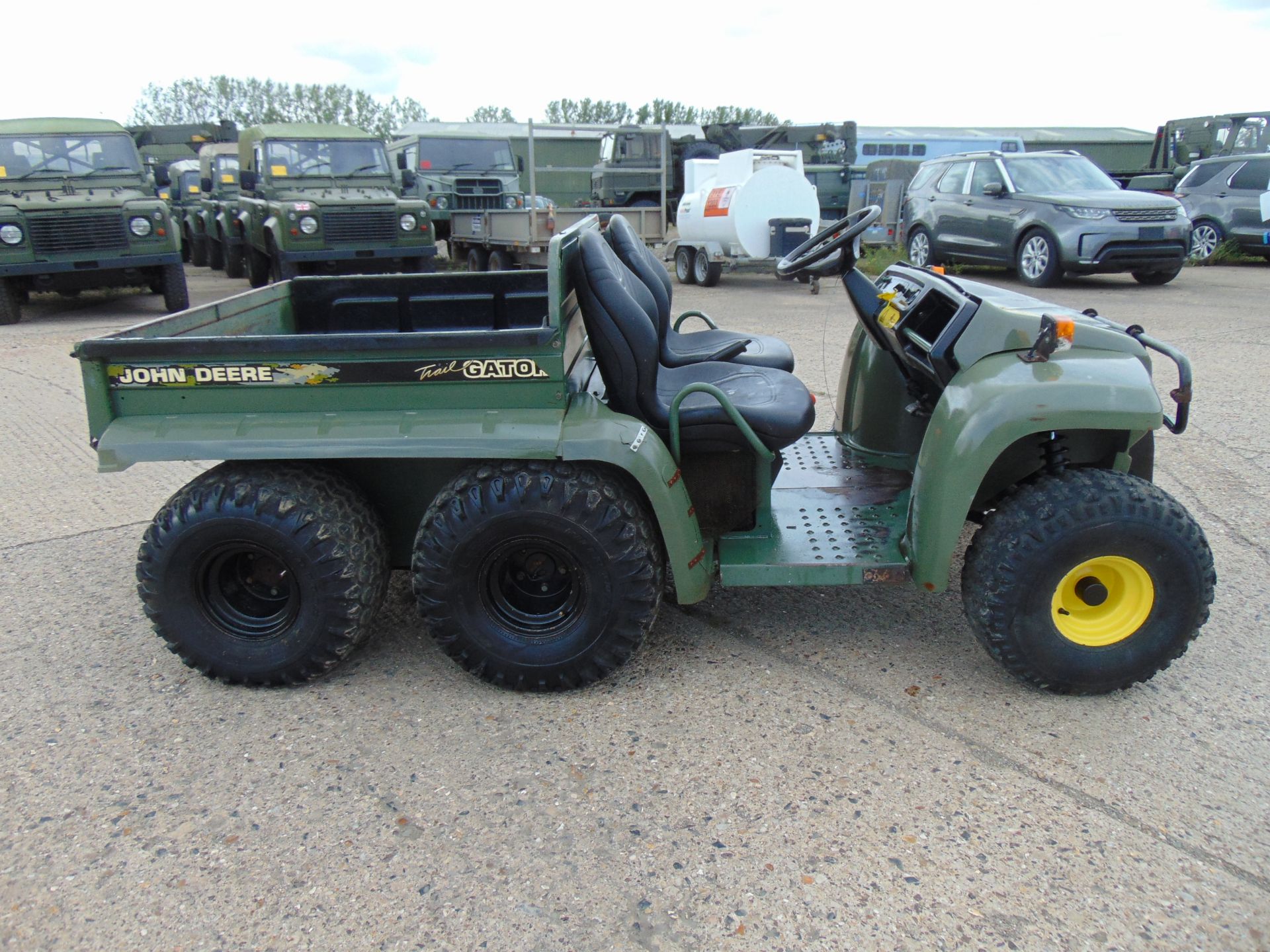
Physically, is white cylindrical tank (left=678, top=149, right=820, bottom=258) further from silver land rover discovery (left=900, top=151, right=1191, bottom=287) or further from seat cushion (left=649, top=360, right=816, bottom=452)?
seat cushion (left=649, top=360, right=816, bottom=452)

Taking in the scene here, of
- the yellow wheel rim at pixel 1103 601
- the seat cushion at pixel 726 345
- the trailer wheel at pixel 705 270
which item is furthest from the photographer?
the trailer wheel at pixel 705 270

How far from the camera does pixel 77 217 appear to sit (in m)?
10.2

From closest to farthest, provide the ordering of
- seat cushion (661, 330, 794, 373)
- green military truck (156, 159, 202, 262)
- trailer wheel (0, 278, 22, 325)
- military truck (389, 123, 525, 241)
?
seat cushion (661, 330, 794, 373) < trailer wheel (0, 278, 22, 325) < military truck (389, 123, 525, 241) < green military truck (156, 159, 202, 262)

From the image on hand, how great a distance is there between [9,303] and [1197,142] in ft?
64.5

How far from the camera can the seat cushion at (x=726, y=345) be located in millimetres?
4180

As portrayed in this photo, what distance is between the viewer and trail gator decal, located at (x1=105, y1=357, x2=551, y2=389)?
291 centimetres

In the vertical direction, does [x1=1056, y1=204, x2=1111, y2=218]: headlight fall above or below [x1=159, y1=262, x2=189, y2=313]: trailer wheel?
above

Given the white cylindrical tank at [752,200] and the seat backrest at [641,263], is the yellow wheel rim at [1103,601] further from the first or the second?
the white cylindrical tank at [752,200]

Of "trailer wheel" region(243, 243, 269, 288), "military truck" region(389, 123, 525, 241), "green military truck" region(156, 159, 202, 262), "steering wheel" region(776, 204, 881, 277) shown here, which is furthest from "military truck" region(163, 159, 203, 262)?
"steering wheel" region(776, 204, 881, 277)

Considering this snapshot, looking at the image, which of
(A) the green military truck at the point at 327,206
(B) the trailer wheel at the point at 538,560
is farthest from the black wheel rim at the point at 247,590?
(A) the green military truck at the point at 327,206

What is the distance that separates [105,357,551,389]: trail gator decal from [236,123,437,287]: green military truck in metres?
8.77

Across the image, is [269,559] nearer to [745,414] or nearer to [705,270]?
[745,414]

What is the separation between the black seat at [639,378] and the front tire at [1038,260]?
940cm

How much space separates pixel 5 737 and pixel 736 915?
220cm
